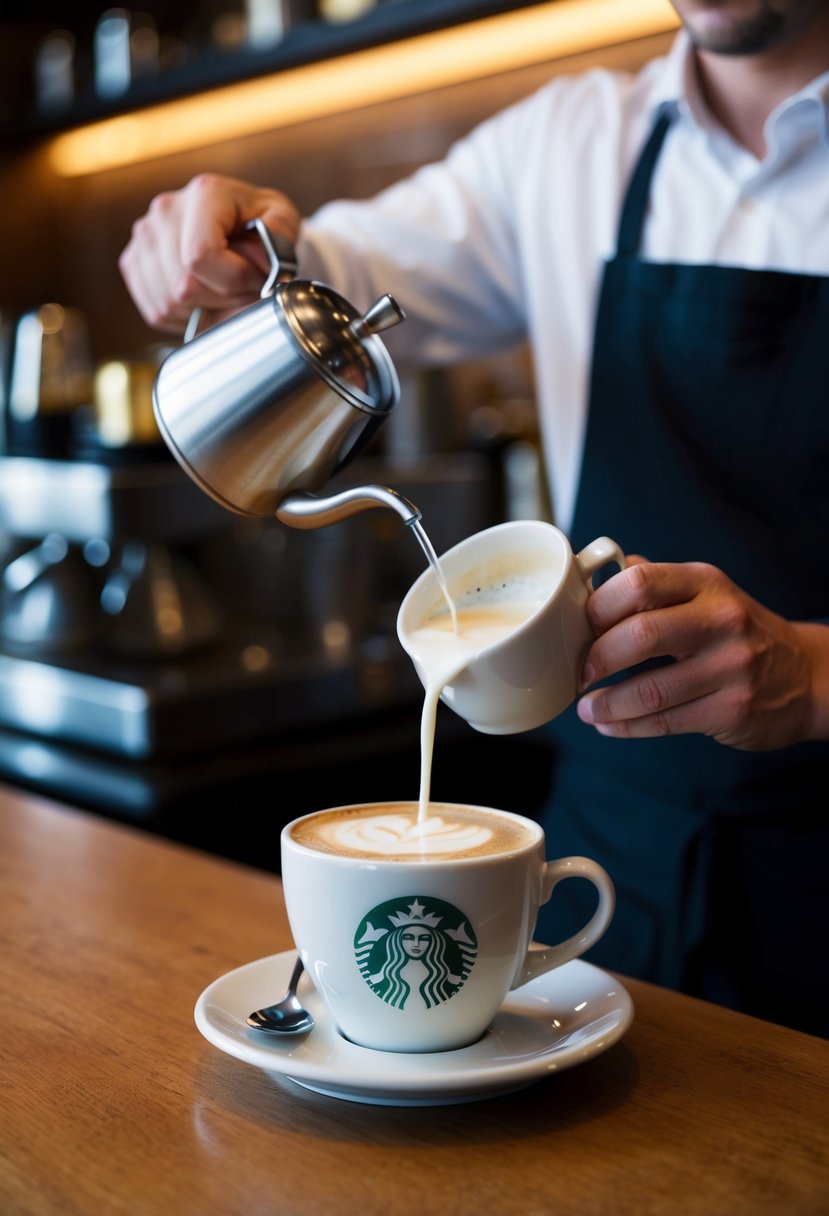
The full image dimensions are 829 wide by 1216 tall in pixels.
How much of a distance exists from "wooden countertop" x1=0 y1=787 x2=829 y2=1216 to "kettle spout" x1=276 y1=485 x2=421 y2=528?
0.31 metres

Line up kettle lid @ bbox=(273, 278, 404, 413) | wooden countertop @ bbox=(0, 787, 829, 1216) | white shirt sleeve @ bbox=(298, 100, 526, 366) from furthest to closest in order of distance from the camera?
white shirt sleeve @ bbox=(298, 100, 526, 366), kettle lid @ bbox=(273, 278, 404, 413), wooden countertop @ bbox=(0, 787, 829, 1216)

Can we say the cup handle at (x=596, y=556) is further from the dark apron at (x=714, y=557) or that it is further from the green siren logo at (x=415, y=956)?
the dark apron at (x=714, y=557)

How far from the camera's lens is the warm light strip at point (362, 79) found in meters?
2.20

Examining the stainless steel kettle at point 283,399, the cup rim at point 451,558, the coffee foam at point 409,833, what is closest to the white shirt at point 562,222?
the stainless steel kettle at point 283,399

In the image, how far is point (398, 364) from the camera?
1.58m

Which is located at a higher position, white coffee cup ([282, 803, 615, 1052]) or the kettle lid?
the kettle lid

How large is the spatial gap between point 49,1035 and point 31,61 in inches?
116

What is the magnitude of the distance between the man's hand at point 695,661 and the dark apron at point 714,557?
27 centimetres

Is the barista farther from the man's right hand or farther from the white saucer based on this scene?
the white saucer

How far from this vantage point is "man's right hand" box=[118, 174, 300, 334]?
1.04 metres

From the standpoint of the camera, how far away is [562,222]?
4.70 ft

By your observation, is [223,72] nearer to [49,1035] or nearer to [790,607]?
[790,607]

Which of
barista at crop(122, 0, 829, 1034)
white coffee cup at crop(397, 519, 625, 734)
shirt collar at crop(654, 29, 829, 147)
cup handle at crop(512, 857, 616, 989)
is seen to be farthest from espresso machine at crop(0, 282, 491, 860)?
cup handle at crop(512, 857, 616, 989)

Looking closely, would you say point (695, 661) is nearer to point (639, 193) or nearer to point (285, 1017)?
point (285, 1017)
